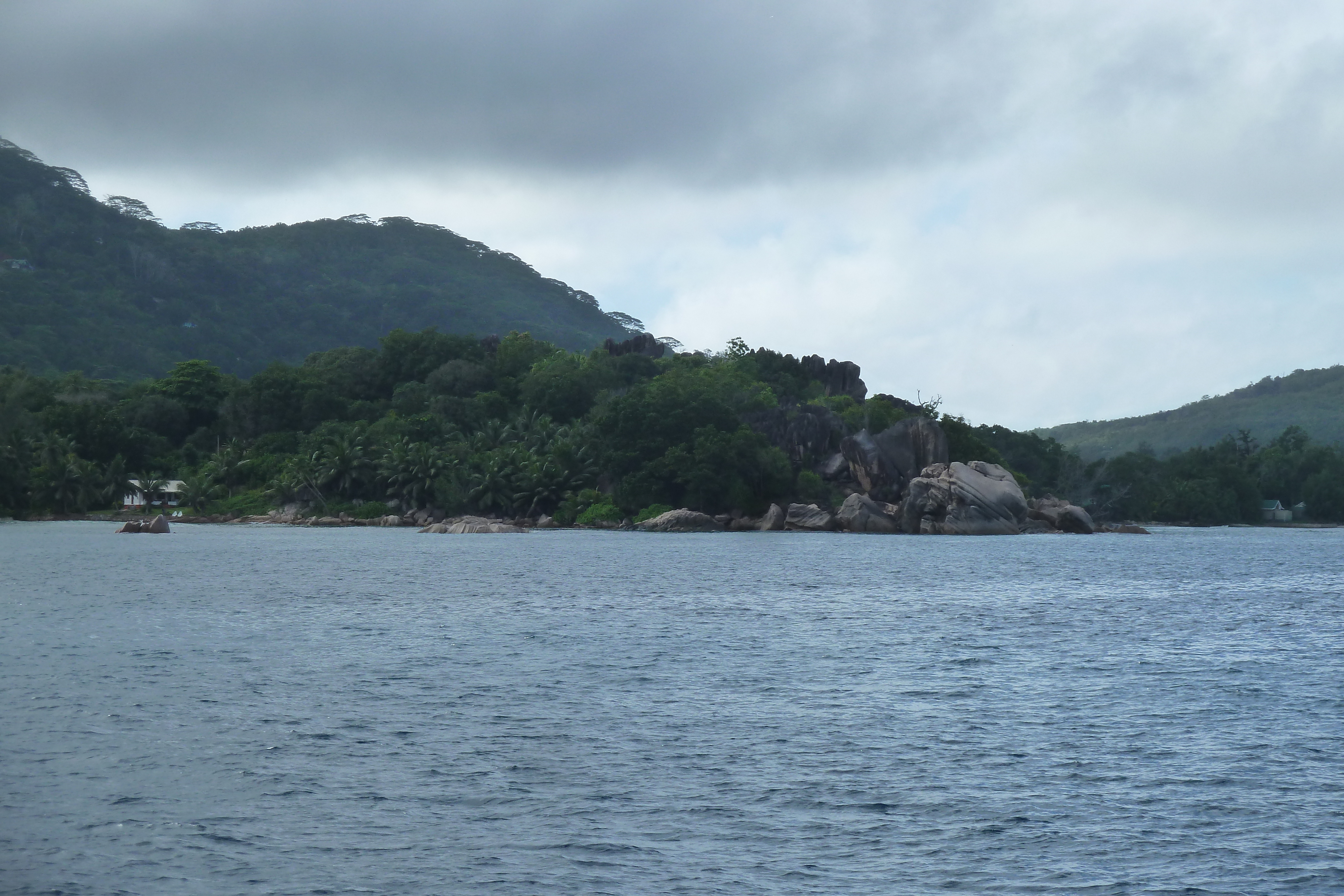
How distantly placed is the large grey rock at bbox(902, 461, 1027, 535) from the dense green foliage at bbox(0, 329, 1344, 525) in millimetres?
9472

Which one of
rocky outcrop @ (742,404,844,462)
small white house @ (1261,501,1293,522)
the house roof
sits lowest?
small white house @ (1261,501,1293,522)

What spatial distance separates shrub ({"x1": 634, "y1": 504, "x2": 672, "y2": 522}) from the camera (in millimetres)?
98688

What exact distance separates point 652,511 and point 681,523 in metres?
3.94

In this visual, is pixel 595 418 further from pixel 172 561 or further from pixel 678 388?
pixel 172 561

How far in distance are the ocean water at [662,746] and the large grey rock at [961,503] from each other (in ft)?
178

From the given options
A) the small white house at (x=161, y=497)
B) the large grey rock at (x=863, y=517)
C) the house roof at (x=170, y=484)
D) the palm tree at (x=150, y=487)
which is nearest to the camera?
the large grey rock at (x=863, y=517)

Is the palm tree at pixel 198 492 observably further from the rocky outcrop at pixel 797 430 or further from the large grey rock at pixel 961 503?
the large grey rock at pixel 961 503

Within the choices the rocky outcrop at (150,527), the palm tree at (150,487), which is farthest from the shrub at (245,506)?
the rocky outcrop at (150,527)

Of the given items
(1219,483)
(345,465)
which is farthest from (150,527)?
(1219,483)

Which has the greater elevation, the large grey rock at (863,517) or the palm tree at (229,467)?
the palm tree at (229,467)

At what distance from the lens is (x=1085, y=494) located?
433ft

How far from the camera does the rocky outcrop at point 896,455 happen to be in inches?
3957

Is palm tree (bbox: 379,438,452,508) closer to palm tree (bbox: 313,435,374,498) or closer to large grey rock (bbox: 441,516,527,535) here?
palm tree (bbox: 313,435,374,498)

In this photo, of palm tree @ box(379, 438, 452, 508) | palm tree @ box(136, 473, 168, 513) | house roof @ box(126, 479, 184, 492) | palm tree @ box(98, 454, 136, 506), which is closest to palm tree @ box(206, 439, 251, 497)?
house roof @ box(126, 479, 184, 492)
